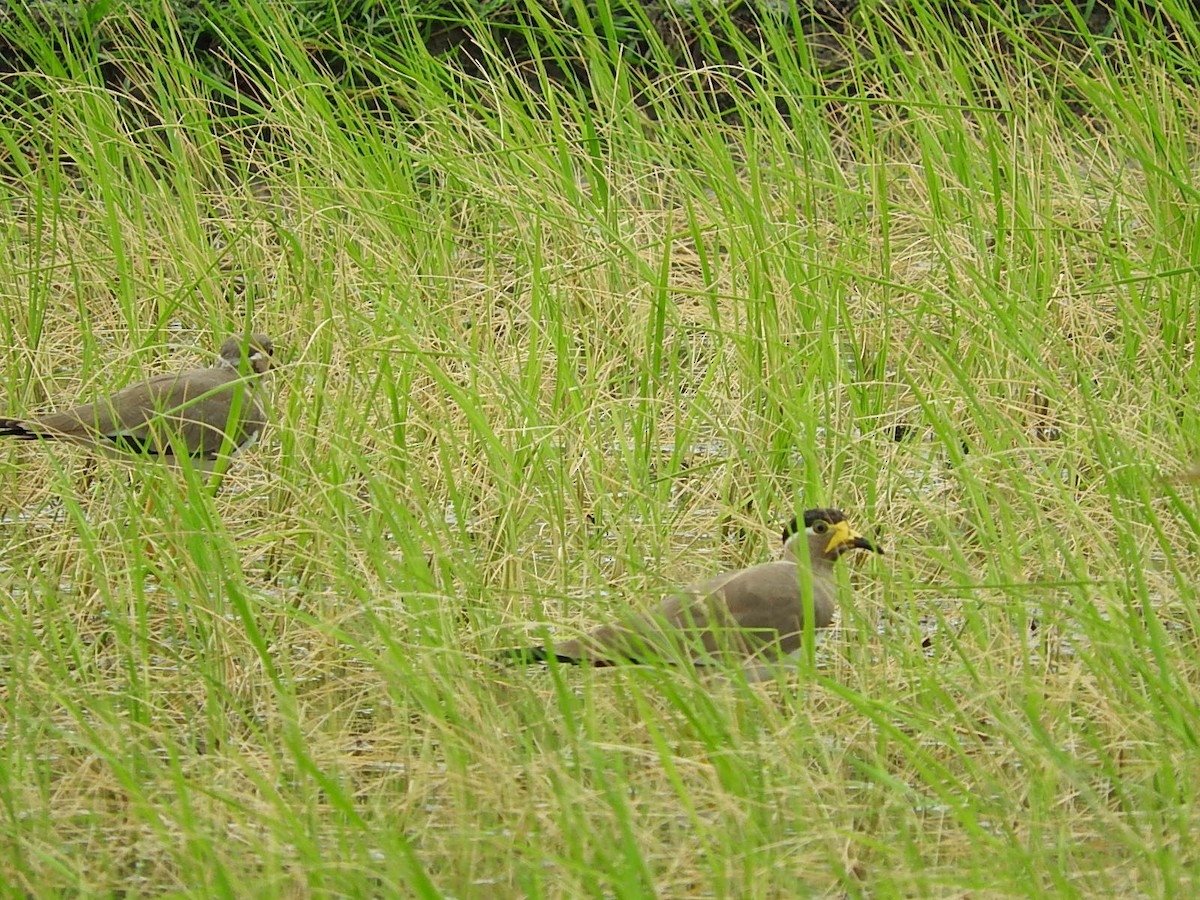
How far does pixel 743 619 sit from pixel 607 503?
2.21 feet

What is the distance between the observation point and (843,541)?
12.7ft

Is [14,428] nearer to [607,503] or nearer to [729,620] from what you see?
[607,503]

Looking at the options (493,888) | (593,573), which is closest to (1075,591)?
(593,573)

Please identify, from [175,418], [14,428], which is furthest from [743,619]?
[14,428]

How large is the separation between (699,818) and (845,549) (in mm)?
1170

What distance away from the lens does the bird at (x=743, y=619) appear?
339 centimetres

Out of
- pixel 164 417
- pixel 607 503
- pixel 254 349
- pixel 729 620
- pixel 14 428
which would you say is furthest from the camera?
pixel 254 349

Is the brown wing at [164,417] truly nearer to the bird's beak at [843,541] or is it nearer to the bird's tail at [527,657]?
the bird's tail at [527,657]

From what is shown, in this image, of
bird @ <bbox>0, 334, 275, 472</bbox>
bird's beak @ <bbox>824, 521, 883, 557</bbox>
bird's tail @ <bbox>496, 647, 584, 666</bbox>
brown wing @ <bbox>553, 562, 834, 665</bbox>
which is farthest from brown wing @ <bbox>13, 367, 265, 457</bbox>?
bird's beak @ <bbox>824, 521, 883, 557</bbox>

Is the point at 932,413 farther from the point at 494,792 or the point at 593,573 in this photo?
the point at 494,792

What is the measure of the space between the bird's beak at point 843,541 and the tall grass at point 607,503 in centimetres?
6

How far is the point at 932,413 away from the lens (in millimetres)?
3936

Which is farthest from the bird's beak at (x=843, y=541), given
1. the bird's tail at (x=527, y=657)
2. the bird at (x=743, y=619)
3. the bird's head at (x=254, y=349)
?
the bird's head at (x=254, y=349)

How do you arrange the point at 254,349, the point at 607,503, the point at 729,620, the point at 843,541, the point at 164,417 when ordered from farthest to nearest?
the point at 254,349 < the point at 164,417 < the point at 607,503 < the point at 843,541 < the point at 729,620
